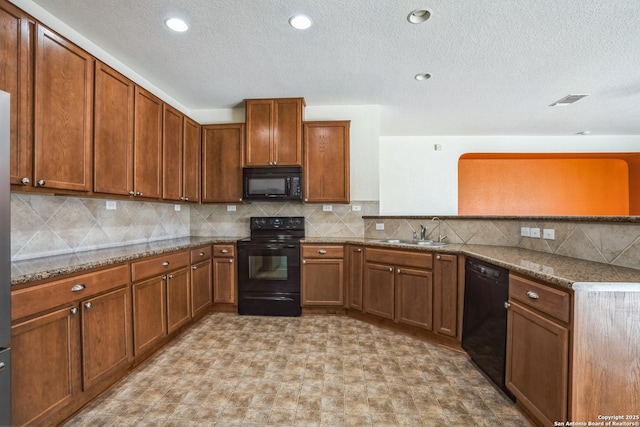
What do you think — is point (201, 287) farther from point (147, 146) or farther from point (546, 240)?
point (546, 240)

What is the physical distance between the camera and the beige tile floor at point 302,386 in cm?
164

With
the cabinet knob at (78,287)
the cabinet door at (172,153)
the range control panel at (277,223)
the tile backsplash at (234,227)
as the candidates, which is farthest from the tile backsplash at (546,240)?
the cabinet knob at (78,287)

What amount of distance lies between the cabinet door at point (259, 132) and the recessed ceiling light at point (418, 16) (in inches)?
73.6

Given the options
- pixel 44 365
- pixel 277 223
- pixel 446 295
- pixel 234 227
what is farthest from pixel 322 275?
pixel 44 365

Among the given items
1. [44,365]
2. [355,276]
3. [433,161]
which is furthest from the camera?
[433,161]

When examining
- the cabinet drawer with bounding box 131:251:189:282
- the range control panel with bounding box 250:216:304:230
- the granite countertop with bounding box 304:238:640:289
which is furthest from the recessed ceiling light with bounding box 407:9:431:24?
the cabinet drawer with bounding box 131:251:189:282

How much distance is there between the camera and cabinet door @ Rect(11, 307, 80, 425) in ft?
4.36

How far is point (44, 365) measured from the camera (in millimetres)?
1446

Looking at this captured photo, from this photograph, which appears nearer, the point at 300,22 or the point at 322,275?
the point at 300,22

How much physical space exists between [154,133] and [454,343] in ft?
11.0

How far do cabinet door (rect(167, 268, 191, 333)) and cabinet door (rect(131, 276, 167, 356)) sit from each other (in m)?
0.07

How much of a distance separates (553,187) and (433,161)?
9.10 ft

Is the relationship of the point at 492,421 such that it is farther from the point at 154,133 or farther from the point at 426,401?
the point at 154,133

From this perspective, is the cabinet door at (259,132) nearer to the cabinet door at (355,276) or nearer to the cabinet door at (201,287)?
the cabinet door at (201,287)
